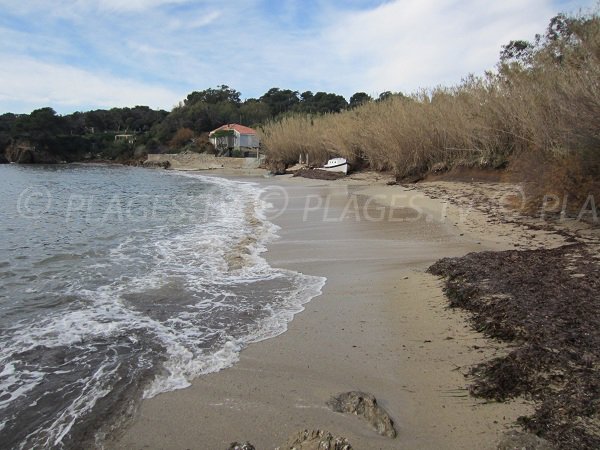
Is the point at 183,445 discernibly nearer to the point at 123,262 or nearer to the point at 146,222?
the point at 123,262

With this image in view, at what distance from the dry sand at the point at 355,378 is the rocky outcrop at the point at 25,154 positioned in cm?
8261

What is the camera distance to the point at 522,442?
2.67 meters

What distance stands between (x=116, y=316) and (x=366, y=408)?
3544 mm

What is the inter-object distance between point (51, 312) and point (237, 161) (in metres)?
51.3

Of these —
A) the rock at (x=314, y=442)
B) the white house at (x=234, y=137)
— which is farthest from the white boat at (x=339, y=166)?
the white house at (x=234, y=137)

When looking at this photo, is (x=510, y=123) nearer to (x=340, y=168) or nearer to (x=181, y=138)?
(x=340, y=168)

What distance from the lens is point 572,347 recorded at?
3717 mm

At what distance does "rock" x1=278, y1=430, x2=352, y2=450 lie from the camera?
253 centimetres

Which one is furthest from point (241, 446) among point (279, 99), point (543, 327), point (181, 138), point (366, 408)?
point (279, 99)

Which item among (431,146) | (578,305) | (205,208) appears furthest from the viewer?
(431,146)

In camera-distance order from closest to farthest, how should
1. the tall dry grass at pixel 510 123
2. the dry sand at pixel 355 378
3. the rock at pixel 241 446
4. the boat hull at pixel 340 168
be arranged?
1. the rock at pixel 241 446
2. the dry sand at pixel 355 378
3. the tall dry grass at pixel 510 123
4. the boat hull at pixel 340 168

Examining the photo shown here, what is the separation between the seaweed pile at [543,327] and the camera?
288cm

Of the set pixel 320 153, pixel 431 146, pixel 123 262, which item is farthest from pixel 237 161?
pixel 123 262

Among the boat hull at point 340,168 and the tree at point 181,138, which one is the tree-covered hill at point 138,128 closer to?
the tree at point 181,138
